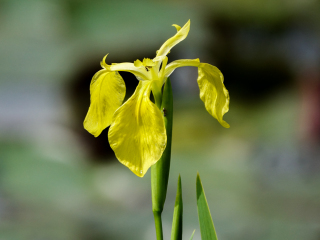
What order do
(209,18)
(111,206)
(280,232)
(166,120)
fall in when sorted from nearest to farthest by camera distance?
(166,120) < (280,232) < (111,206) < (209,18)

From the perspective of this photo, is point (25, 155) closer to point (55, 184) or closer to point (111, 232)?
point (55, 184)

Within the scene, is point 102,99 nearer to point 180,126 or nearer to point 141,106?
point 141,106

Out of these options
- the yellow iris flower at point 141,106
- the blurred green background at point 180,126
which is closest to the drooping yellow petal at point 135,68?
the yellow iris flower at point 141,106

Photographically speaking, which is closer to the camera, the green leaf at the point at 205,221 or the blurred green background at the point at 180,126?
the green leaf at the point at 205,221

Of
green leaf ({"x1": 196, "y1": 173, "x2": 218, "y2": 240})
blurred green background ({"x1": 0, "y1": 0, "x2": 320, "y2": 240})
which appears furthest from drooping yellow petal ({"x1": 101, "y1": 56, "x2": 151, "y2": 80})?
blurred green background ({"x1": 0, "y1": 0, "x2": 320, "y2": 240})

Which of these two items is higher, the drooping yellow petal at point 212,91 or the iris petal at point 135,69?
the iris petal at point 135,69

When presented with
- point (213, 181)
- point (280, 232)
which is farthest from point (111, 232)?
point (280, 232)

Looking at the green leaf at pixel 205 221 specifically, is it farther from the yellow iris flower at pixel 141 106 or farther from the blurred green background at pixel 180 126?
the blurred green background at pixel 180 126

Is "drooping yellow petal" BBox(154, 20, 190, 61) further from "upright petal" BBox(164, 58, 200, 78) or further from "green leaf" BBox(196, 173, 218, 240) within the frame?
"green leaf" BBox(196, 173, 218, 240)
